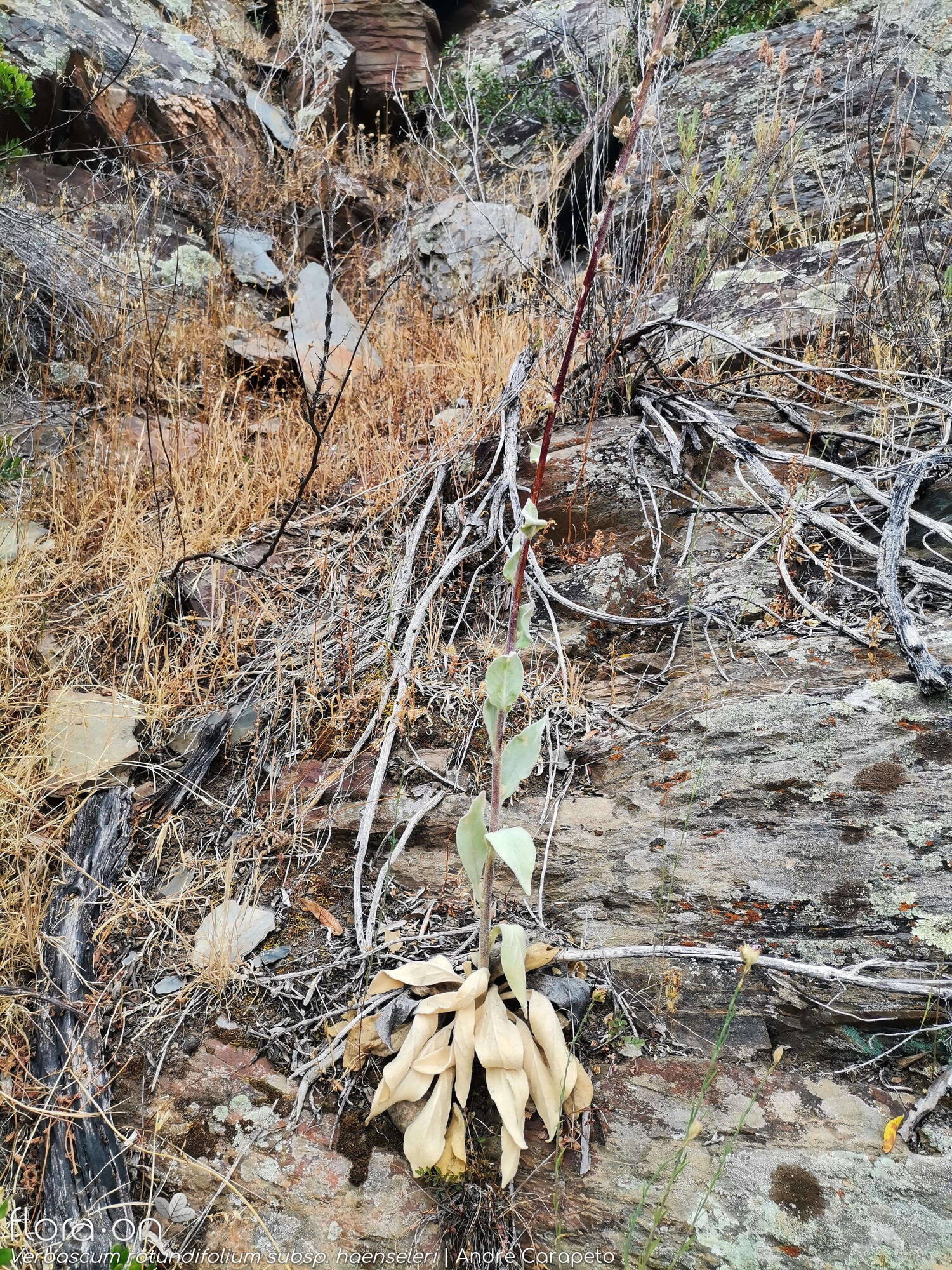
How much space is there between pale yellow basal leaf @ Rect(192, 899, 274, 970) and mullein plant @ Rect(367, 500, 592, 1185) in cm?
51

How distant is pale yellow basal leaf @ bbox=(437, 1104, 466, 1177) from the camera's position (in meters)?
1.32

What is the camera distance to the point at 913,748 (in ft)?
5.86

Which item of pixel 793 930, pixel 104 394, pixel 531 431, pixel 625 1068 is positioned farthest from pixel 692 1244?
pixel 104 394

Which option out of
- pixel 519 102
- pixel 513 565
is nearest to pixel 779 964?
pixel 513 565

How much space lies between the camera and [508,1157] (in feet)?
4.17

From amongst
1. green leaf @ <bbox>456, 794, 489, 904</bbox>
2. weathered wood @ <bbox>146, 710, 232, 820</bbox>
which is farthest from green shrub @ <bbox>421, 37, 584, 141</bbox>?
green leaf @ <bbox>456, 794, 489, 904</bbox>

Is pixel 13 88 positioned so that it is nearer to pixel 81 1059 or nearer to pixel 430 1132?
pixel 81 1059

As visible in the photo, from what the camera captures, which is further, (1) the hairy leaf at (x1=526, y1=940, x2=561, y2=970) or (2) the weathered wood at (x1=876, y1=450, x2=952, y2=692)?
(2) the weathered wood at (x1=876, y1=450, x2=952, y2=692)

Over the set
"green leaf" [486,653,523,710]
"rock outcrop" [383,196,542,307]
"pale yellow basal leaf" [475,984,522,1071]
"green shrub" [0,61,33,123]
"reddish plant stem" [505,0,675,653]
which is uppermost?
"green shrub" [0,61,33,123]

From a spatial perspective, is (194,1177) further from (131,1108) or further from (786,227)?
(786,227)

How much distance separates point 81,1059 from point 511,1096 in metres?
0.96

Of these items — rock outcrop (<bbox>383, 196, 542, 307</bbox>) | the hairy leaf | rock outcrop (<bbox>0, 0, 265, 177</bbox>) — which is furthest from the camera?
rock outcrop (<bbox>383, 196, 542, 307</bbox>)

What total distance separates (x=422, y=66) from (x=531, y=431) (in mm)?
6927

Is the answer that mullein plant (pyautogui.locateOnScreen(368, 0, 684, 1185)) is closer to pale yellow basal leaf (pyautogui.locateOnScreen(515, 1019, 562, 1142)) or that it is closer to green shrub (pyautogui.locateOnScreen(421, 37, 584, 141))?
pale yellow basal leaf (pyautogui.locateOnScreen(515, 1019, 562, 1142))
